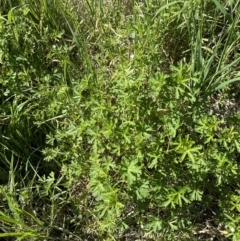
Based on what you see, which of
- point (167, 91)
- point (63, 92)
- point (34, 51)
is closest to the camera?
point (167, 91)

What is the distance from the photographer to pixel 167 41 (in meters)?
2.69

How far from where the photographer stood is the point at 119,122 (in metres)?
2.32

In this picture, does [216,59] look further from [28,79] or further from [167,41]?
[28,79]

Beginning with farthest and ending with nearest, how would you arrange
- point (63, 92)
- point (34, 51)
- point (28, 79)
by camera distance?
1. point (34, 51)
2. point (28, 79)
3. point (63, 92)

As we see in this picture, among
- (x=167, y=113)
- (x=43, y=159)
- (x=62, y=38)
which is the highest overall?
(x=62, y=38)

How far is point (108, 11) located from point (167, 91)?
2.55ft

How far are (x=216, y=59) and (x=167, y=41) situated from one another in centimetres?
28

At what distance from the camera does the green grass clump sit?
219 centimetres

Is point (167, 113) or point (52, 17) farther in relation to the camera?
point (52, 17)

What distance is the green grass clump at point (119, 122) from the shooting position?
219 centimetres

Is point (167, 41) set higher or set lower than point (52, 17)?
lower

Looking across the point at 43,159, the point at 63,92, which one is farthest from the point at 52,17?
the point at 43,159

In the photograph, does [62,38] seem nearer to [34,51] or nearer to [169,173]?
[34,51]

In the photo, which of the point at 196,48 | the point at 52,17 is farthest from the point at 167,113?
the point at 52,17
